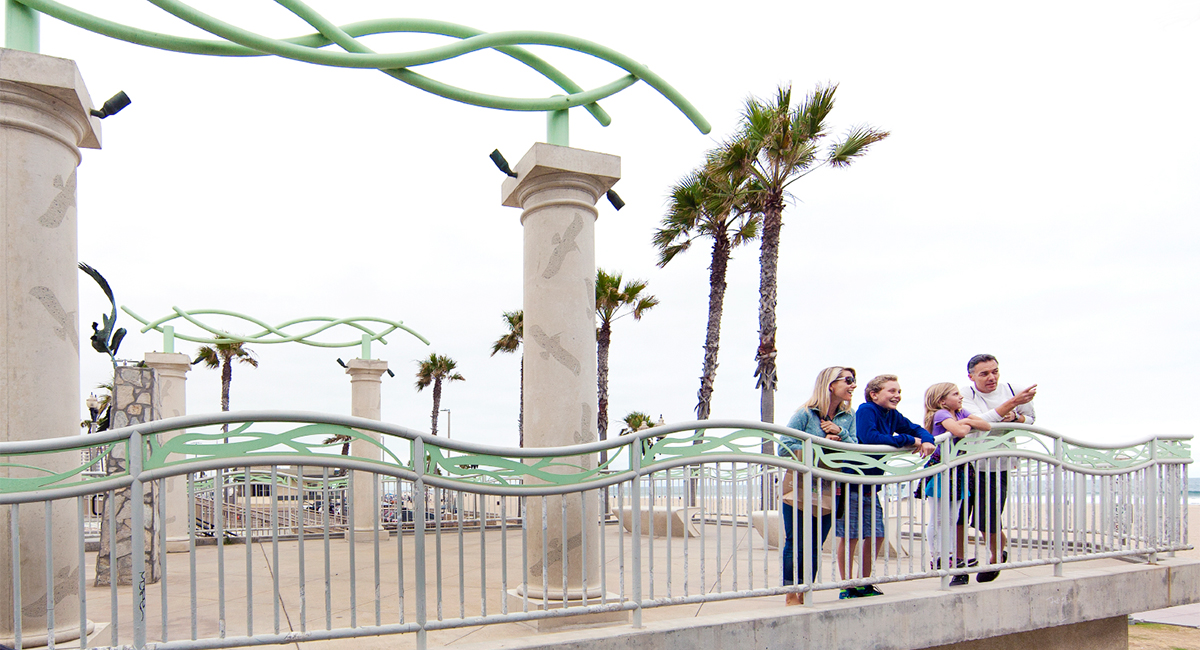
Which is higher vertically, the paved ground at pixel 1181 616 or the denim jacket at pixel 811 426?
the denim jacket at pixel 811 426

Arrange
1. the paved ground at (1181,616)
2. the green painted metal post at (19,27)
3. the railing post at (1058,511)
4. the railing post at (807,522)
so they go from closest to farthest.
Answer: the green painted metal post at (19,27)
the railing post at (807,522)
the railing post at (1058,511)
the paved ground at (1181,616)

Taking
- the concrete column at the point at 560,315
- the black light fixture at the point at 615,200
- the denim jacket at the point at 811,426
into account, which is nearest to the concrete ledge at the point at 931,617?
the concrete column at the point at 560,315

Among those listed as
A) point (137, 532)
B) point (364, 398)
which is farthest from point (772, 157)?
point (137, 532)

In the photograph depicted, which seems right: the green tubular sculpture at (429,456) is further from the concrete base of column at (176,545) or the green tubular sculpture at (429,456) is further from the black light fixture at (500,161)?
the concrete base of column at (176,545)

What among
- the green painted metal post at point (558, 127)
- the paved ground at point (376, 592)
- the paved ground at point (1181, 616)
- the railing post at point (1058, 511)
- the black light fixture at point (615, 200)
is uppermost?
the green painted metal post at point (558, 127)

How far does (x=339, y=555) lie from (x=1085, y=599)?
24.1 feet

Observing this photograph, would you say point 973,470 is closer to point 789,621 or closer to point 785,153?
point 789,621

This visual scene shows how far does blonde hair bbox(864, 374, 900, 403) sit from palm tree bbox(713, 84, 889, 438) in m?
9.69

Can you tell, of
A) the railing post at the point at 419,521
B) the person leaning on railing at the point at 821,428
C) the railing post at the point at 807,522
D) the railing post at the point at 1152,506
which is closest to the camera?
the railing post at the point at 419,521

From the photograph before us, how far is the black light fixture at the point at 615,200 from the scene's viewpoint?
18.5 feet

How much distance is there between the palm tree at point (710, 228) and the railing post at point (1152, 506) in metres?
9.71

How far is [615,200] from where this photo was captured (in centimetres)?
570

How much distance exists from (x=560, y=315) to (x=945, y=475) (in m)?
2.93

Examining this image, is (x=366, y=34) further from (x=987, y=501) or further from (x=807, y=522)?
(x=987, y=501)
